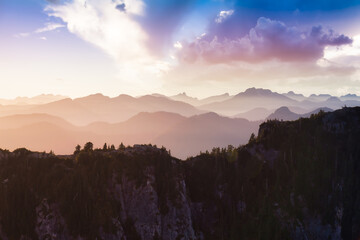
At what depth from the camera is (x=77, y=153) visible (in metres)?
135

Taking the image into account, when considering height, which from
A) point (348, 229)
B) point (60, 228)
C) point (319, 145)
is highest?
point (319, 145)

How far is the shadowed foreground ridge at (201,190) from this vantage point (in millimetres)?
109438

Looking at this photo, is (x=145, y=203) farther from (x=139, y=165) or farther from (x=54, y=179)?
(x=54, y=179)

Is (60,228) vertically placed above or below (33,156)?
below

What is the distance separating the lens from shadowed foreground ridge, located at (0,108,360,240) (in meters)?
109

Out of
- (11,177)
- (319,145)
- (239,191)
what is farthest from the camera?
(319,145)

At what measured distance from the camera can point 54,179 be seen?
114 metres

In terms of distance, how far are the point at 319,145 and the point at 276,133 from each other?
89.7 feet

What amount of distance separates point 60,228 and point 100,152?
39.1 metres

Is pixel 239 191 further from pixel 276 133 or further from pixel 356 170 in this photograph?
pixel 356 170

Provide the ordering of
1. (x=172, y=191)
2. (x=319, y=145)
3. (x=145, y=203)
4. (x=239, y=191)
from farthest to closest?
(x=319, y=145)
(x=239, y=191)
(x=172, y=191)
(x=145, y=203)

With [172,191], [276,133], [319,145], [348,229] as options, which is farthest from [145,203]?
[348,229]

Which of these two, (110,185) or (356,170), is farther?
(356,170)

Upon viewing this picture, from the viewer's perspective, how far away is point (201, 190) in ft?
485
